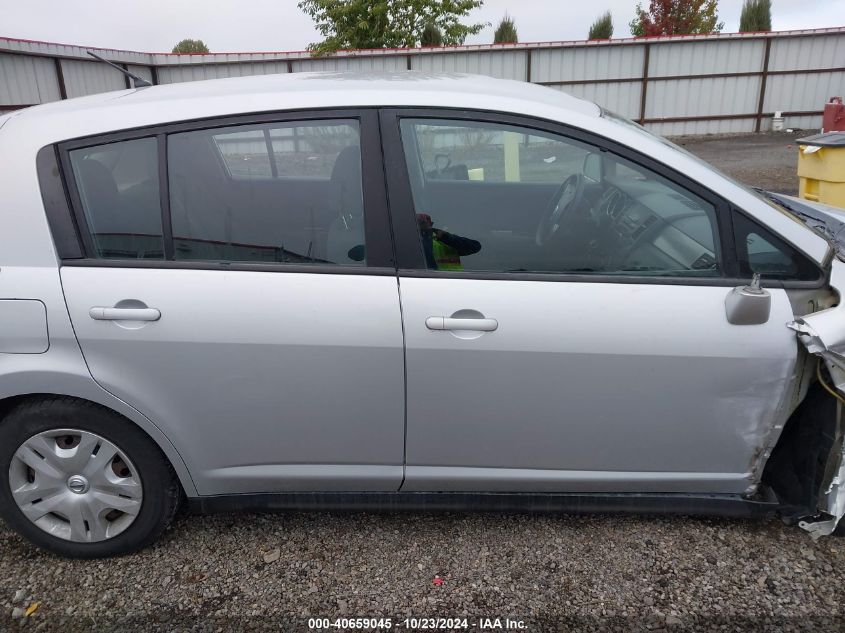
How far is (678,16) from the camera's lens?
1096 inches

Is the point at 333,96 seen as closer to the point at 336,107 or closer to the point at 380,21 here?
the point at 336,107

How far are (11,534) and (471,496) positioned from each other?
185 centimetres

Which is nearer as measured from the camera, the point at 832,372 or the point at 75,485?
the point at 832,372

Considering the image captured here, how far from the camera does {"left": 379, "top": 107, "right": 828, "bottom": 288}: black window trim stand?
2.13m

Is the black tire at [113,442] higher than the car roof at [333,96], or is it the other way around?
the car roof at [333,96]

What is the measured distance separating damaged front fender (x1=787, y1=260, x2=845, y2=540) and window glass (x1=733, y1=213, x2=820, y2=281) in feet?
0.40

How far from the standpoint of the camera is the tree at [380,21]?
17.7m

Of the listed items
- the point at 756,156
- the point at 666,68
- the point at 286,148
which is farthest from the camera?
the point at 666,68

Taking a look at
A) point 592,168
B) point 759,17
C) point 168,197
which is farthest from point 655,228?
point 759,17

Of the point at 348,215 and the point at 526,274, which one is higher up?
the point at 348,215

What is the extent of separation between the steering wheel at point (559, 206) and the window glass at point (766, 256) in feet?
1.71

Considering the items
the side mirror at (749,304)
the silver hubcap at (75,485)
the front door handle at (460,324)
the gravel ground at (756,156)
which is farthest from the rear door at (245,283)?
the gravel ground at (756,156)

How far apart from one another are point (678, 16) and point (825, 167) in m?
27.1

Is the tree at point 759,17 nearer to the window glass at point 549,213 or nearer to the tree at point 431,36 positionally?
the tree at point 431,36
